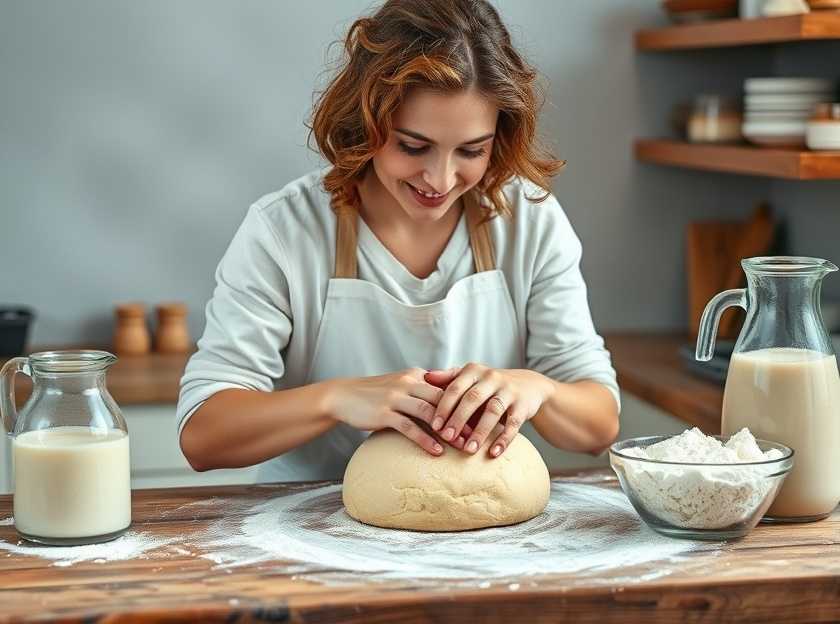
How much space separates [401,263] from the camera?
1.82 m

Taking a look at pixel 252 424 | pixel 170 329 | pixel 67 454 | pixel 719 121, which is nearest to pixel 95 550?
pixel 67 454

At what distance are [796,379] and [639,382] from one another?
4.19 ft

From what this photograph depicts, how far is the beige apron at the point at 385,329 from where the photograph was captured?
179 centimetres

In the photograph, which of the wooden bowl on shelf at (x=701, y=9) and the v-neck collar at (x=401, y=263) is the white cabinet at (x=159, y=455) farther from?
the wooden bowl on shelf at (x=701, y=9)

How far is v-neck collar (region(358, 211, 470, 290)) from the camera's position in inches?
71.1

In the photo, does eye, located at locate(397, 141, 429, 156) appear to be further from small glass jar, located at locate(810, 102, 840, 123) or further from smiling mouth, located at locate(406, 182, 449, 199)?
small glass jar, located at locate(810, 102, 840, 123)

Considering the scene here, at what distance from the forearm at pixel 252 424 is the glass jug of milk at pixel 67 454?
0.88ft

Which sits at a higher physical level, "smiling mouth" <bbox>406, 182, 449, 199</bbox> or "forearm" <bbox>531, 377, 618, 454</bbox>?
"smiling mouth" <bbox>406, 182, 449, 199</bbox>

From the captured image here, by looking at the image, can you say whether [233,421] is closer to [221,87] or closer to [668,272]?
[221,87]

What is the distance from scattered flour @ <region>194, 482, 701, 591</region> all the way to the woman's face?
1.43 ft

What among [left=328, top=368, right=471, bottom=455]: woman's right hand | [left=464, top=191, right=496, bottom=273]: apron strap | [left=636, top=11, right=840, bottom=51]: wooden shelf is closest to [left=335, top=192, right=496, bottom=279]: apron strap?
[left=464, top=191, right=496, bottom=273]: apron strap

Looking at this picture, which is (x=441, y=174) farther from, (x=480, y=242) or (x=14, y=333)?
(x=14, y=333)

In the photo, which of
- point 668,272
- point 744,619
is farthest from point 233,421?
point 668,272

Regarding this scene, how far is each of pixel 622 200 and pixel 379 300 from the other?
152cm
